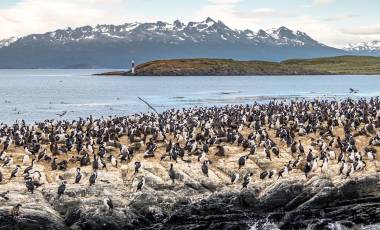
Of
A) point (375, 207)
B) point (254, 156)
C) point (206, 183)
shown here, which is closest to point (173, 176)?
point (206, 183)

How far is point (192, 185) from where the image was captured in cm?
3556

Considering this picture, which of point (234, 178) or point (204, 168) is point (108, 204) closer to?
point (204, 168)

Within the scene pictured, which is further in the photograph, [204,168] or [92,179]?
[204,168]

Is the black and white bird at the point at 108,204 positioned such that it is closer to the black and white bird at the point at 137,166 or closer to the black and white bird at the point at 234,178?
the black and white bird at the point at 137,166

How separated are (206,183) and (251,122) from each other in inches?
858

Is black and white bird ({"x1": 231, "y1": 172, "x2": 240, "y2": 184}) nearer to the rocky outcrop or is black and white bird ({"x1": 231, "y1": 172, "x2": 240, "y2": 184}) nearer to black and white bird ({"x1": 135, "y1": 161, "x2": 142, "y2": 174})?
the rocky outcrop

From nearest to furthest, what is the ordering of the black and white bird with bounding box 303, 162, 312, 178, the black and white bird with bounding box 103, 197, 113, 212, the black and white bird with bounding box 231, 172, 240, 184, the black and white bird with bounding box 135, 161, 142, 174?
the black and white bird with bounding box 103, 197, 113, 212
the black and white bird with bounding box 135, 161, 142, 174
the black and white bird with bounding box 231, 172, 240, 184
the black and white bird with bounding box 303, 162, 312, 178

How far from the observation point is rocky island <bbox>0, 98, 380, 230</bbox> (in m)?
32.4

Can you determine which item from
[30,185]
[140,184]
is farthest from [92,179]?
[30,185]

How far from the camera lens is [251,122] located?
5684 centimetres

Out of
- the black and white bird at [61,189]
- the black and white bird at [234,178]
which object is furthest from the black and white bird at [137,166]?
the black and white bird at [234,178]

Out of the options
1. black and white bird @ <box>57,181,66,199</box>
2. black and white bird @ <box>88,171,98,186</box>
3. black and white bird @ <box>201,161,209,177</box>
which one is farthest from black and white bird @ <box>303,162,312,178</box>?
black and white bird @ <box>57,181,66,199</box>

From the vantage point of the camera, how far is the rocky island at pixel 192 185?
106ft

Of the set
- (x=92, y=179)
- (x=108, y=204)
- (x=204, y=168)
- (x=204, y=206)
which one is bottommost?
(x=204, y=206)
